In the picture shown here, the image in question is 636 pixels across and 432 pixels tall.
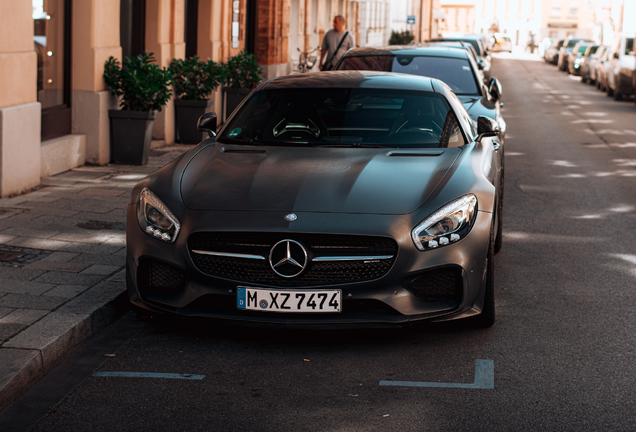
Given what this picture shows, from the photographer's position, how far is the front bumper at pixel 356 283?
14.6 ft

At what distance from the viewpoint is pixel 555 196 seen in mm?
9875

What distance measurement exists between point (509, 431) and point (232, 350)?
1635 millimetres

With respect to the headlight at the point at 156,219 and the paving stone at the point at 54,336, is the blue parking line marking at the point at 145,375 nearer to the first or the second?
the paving stone at the point at 54,336

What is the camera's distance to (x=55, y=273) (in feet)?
18.7

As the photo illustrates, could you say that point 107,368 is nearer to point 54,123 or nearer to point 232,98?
point 54,123

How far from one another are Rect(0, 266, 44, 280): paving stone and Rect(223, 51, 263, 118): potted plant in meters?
10.0

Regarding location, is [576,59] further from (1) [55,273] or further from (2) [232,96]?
(1) [55,273]

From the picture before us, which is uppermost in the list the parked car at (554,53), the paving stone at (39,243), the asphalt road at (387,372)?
the parked car at (554,53)

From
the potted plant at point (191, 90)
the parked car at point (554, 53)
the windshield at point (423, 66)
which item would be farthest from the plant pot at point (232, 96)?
the parked car at point (554, 53)

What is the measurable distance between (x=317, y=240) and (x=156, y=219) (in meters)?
0.92

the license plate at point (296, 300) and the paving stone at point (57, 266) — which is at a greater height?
the license plate at point (296, 300)

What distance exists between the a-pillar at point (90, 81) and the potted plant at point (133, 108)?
0.13 m

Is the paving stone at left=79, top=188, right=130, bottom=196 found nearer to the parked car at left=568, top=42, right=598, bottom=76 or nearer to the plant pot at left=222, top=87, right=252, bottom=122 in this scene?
the plant pot at left=222, top=87, right=252, bottom=122

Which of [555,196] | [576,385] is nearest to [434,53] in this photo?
[555,196]
